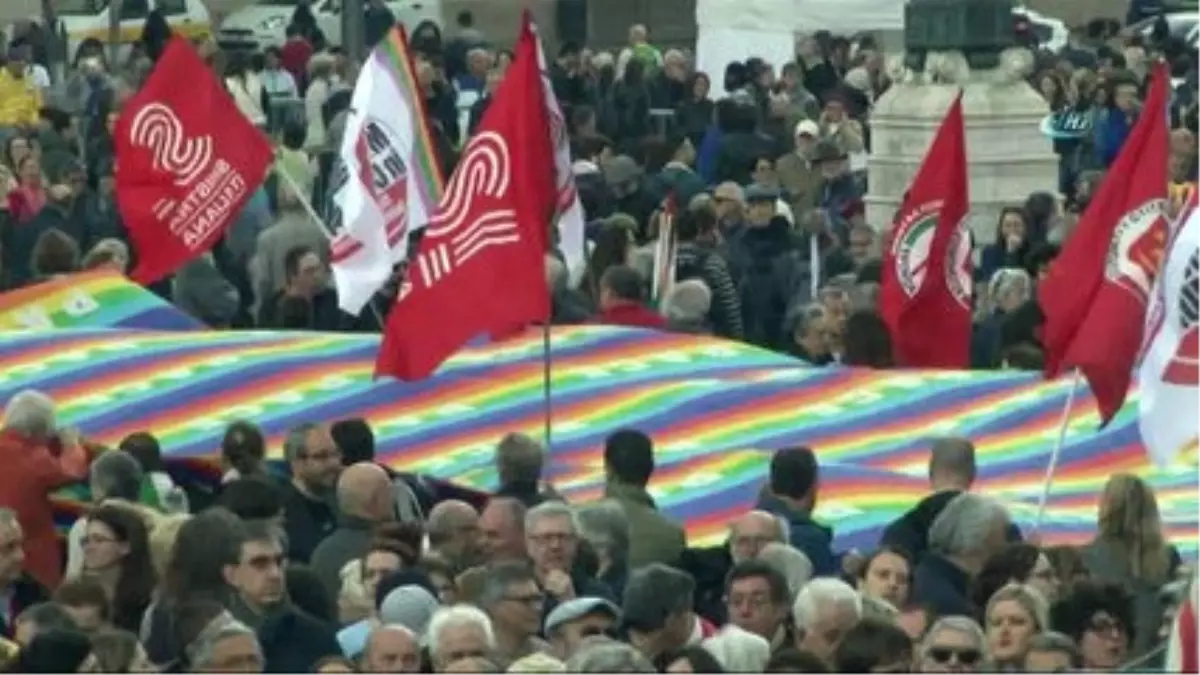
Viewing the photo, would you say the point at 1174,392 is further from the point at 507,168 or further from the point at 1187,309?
the point at 507,168

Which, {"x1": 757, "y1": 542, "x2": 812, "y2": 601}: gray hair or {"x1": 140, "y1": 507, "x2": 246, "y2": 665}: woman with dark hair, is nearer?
{"x1": 140, "y1": 507, "x2": 246, "y2": 665}: woman with dark hair

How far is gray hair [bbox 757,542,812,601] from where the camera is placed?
16172 millimetres

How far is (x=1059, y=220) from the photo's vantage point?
87.9 feet

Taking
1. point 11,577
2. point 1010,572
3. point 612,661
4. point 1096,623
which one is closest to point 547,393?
point 11,577

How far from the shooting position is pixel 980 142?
30.2 meters

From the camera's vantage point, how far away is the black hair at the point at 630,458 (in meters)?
18.0

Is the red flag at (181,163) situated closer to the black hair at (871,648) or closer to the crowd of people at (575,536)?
the crowd of people at (575,536)

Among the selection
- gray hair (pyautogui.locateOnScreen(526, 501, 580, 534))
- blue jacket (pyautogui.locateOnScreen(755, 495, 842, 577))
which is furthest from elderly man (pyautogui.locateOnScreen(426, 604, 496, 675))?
blue jacket (pyautogui.locateOnScreen(755, 495, 842, 577))

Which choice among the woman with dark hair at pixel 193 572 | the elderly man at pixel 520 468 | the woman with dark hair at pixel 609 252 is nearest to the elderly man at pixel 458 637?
the woman with dark hair at pixel 193 572

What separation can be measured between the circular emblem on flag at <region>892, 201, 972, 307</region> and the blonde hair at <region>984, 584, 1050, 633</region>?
6.69 m

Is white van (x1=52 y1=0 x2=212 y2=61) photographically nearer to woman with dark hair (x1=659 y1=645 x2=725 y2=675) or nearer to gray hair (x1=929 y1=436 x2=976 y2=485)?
gray hair (x1=929 y1=436 x2=976 y2=485)

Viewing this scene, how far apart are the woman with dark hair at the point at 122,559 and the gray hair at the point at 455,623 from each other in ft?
6.64

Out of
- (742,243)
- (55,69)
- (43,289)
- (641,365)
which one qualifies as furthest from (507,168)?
(55,69)

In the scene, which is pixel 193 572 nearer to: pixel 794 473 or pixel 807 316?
pixel 794 473
